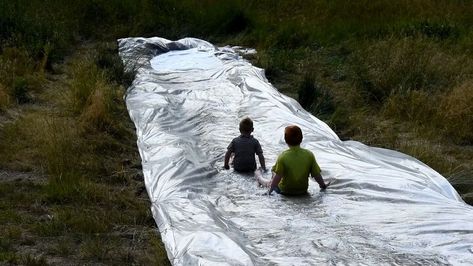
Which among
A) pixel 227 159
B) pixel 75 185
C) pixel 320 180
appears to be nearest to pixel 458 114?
pixel 320 180

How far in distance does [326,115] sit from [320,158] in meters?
2.63

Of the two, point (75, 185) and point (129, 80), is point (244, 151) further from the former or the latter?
point (129, 80)

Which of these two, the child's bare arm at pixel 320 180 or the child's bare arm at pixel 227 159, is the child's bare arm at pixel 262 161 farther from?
the child's bare arm at pixel 320 180

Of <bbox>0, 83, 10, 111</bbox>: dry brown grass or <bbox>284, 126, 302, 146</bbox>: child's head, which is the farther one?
<bbox>0, 83, 10, 111</bbox>: dry brown grass

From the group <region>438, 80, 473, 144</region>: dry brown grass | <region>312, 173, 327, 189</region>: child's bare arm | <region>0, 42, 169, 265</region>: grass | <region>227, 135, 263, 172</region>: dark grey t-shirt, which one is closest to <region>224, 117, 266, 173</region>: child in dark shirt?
<region>227, 135, 263, 172</region>: dark grey t-shirt

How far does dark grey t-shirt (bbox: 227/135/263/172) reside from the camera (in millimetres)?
6043

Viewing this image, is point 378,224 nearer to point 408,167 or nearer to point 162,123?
point 408,167

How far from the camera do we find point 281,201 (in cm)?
533

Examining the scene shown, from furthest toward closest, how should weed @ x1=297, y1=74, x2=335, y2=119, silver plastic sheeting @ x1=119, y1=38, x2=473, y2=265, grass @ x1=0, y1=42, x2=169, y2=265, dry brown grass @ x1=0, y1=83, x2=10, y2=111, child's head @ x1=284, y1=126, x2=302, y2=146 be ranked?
weed @ x1=297, y1=74, x2=335, y2=119 < dry brown grass @ x1=0, y1=83, x2=10, y2=111 < child's head @ x1=284, y1=126, x2=302, y2=146 < grass @ x1=0, y1=42, x2=169, y2=265 < silver plastic sheeting @ x1=119, y1=38, x2=473, y2=265

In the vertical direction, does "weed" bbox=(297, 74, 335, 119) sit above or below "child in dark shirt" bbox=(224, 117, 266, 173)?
below

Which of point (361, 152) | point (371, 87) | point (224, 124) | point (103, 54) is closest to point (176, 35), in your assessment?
point (103, 54)

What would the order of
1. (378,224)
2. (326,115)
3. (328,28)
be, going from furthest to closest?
(328,28) < (326,115) < (378,224)

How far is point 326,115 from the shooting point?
8.80m

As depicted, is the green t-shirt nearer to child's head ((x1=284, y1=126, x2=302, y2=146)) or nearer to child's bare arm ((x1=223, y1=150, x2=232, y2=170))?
child's head ((x1=284, y1=126, x2=302, y2=146))
